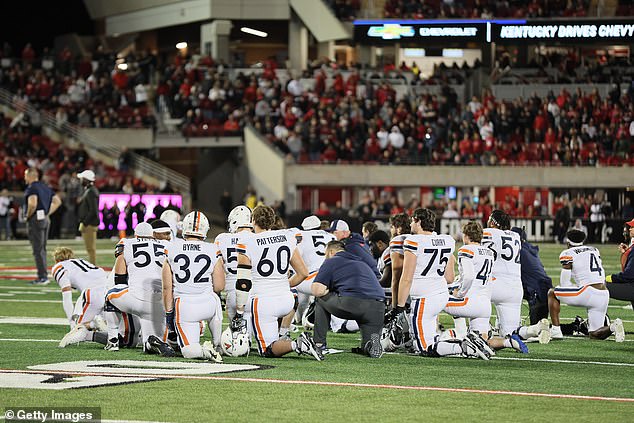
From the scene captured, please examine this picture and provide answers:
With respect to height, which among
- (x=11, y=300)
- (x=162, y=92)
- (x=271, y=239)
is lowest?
(x=11, y=300)

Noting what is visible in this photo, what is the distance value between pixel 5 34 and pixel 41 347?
3844 cm

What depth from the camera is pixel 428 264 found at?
1153 centimetres

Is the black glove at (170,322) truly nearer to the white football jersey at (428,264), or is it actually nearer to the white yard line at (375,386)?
the white yard line at (375,386)

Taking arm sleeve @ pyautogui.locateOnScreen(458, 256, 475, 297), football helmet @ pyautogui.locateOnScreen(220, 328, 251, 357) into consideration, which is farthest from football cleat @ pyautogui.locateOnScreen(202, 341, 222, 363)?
arm sleeve @ pyautogui.locateOnScreen(458, 256, 475, 297)

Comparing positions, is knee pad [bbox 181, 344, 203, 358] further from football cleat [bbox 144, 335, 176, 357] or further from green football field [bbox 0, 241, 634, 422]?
football cleat [bbox 144, 335, 176, 357]

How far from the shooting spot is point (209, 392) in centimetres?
902

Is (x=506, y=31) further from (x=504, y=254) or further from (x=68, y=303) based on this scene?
(x=68, y=303)

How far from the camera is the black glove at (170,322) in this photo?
11.1 metres

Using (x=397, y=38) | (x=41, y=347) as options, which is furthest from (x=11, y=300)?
(x=397, y=38)

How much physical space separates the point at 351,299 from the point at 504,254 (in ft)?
6.89

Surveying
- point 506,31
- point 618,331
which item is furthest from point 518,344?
point 506,31

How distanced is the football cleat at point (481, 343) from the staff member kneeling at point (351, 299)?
838 mm

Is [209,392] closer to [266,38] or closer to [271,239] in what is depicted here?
[271,239]

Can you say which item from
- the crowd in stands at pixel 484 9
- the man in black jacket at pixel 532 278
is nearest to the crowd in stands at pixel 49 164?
the crowd in stands at pixel 484 9
